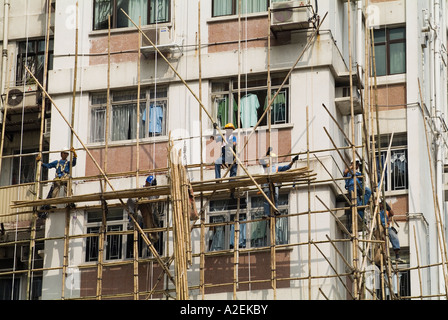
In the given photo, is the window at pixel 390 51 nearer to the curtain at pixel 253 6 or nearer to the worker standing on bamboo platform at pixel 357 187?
the curtain at pixel 253 6

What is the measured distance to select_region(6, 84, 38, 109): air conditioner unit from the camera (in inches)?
1457

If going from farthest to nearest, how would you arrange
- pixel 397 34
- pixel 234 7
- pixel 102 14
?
pixel 397 34, pixel 102 14, pixel 234 7

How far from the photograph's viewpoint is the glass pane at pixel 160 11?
34531 millimetres

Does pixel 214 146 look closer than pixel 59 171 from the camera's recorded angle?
Yes

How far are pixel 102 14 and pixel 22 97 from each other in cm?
368

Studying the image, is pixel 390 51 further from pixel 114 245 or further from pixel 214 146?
pixel 114 245

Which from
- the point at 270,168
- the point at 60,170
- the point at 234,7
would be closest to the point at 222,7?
the point at 234,7

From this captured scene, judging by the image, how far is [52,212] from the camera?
3322cm

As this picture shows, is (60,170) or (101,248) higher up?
(60,170)

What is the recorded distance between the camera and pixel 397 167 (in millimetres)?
37156

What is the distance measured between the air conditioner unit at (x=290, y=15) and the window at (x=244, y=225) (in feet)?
13.1

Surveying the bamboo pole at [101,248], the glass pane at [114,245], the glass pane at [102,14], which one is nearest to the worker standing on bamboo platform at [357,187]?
the glass pane at [114,245]

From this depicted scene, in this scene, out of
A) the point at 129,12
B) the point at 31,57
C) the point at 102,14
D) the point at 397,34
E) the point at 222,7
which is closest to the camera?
the point at 222,7
